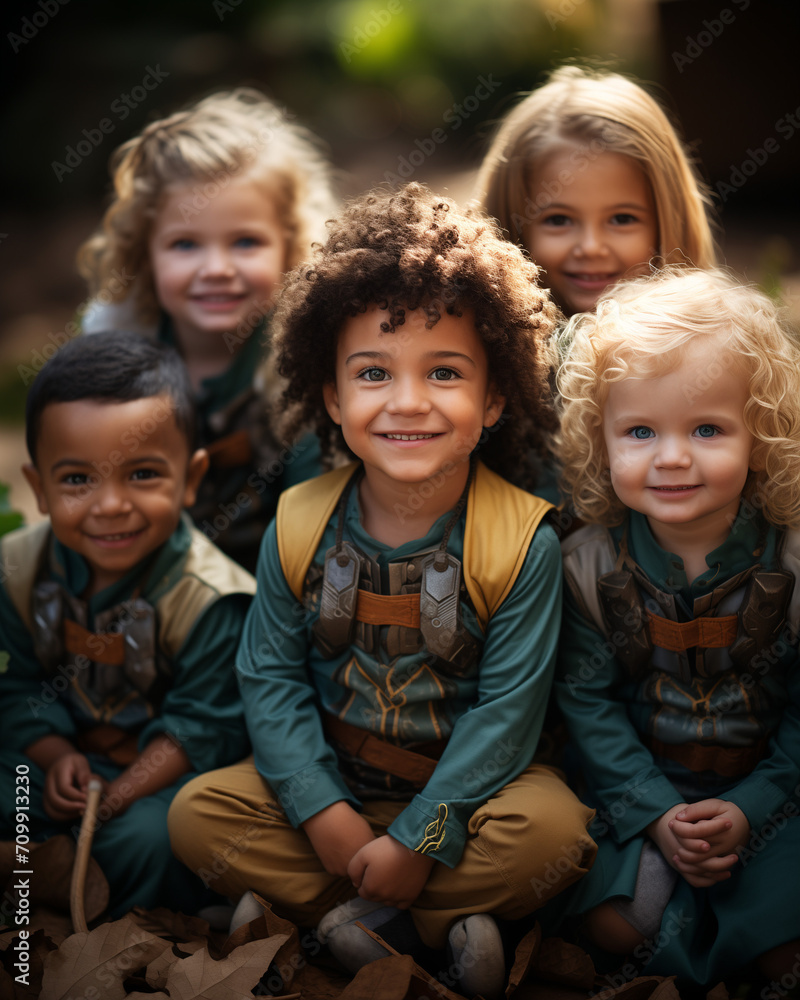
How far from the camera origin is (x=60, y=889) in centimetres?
209

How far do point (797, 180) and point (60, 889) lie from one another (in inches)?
213

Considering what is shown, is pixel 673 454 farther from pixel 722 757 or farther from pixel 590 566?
pixel 722 757

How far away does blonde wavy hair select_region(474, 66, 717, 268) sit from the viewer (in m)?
2.48

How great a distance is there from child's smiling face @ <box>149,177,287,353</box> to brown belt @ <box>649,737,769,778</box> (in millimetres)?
1745

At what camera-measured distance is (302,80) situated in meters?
7.23

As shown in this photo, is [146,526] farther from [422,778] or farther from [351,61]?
[351,61]

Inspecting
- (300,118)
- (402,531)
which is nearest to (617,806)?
(402,531)

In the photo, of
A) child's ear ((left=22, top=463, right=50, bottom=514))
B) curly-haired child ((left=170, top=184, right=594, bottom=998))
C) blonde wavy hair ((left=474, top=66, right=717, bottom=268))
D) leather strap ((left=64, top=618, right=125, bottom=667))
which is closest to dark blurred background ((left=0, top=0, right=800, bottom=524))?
blonde wavy hair ((left=474, top=66, right=717, bottom=268))

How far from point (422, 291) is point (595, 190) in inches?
33.7

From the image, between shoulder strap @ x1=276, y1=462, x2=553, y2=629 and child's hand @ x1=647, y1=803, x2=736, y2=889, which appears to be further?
shoulder strap @ x1=276, y1=462, x2=553, y2=629

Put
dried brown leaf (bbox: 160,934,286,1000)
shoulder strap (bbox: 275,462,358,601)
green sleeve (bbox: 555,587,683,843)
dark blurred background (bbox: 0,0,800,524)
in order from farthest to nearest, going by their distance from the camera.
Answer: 1. dark blurred background (bbox: 0,0,800,524)
2. shoulder strap (bbox: 275,462,358,601)
3. green sleeve (bbox: 555,587,683,843)
4. dried brown leaf (bbox: 160,934,286,1000)

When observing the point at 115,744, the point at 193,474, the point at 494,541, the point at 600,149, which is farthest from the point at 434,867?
the point at 600,149

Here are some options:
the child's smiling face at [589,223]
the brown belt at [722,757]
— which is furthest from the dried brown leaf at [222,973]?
the child's smiling face at [589,223]

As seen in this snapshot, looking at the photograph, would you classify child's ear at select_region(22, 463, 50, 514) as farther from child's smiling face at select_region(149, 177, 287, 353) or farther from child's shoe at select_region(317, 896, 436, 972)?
child's shoe at select_region(317, 896, 436, 972)
